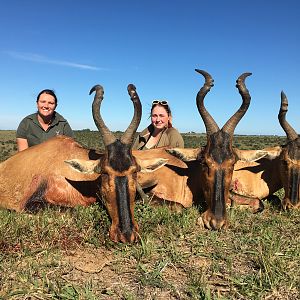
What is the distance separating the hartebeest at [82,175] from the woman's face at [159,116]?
6.85 ft

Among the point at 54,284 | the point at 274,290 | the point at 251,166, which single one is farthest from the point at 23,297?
the point at 251,166

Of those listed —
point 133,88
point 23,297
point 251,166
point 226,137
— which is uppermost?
point 133,88

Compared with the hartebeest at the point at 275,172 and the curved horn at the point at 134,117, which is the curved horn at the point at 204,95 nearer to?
the curved horn at the point at 134,117

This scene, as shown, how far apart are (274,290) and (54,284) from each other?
1839mm

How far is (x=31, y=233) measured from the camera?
14.5 feet

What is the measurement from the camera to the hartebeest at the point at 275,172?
258 inches

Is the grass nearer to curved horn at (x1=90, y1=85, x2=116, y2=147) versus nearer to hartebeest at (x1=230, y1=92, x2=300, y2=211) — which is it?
curved horn at (x1=90, y1=85, x2=116, y2=147)

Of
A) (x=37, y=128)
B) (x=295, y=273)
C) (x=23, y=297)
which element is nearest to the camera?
(x=23, y=297)

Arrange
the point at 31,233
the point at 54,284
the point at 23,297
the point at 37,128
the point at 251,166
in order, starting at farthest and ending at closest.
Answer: the point at 37,128
the point at 251,166
the point at 31,233
the point at 54,284
the point at 23,297

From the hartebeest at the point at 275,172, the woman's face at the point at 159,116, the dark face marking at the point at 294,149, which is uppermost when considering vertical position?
the woman's face at the point at 159,116

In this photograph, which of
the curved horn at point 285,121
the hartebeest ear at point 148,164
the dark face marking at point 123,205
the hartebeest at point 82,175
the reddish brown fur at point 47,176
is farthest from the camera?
the curved horn at point 285,121

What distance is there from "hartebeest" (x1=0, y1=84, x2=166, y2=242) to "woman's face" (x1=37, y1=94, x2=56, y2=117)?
5.11 ft

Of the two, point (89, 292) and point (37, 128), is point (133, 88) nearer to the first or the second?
point (89, 292)

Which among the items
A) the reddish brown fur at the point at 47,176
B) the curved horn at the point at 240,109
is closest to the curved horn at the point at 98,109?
the reddish brown fur at the point at 47,176
